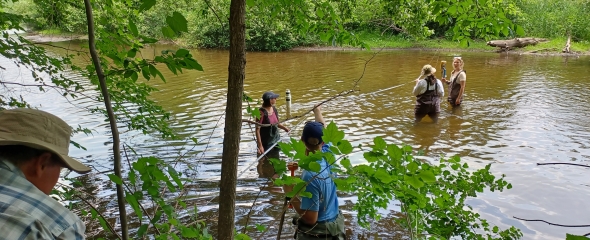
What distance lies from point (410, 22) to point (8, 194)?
15.2 ft

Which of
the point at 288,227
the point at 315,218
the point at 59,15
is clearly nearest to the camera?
the point at 315,218

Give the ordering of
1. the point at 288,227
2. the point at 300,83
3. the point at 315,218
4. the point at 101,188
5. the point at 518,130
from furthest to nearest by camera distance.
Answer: the point at 300,83, the point at 518,130, the point at 101,188, the point at 288,227, the point at 315,218

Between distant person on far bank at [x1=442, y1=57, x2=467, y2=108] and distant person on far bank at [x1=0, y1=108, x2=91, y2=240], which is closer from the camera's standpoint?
distant person on far bank at [x1=0, y1=108, x2=91, y2=240]

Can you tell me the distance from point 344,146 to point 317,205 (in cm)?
131

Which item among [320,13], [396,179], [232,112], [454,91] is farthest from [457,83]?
[232,112]

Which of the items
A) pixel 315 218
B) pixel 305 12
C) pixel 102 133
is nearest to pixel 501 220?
pixel 315 218

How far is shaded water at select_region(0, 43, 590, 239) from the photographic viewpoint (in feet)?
17.6

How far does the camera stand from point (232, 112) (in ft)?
5.61

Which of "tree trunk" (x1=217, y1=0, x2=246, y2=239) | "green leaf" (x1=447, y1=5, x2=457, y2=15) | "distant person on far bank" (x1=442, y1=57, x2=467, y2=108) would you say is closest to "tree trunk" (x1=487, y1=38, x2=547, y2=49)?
"distant person on far bank" (x1=442, y1=57, x2=467, y2=108)

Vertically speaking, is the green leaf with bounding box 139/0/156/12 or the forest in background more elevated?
the forest in background

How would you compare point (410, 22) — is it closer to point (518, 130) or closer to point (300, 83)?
point (518, 130)

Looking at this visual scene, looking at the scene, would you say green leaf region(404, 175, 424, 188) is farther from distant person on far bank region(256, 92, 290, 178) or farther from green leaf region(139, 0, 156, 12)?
distant person on far bank region(256, 92, 290, 178)

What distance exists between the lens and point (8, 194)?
1105mm

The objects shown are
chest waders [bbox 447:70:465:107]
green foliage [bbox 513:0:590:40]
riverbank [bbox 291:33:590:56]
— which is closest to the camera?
chest waders [bbox 447:70:465:107]
